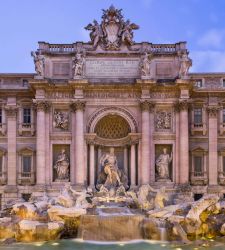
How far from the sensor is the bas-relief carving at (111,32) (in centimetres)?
3316

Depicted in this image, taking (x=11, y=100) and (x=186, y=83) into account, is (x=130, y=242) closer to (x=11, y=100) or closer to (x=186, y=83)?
(x=186, y=83)

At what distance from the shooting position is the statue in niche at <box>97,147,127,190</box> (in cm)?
3169

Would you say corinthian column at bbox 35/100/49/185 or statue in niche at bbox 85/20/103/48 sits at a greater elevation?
statue in niche at bbox 85/20/103/48

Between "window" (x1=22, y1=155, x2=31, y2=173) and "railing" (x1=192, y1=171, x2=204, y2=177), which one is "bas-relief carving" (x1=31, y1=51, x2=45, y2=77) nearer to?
"window" (x1=22, y1=155, x2=31, y2=173)

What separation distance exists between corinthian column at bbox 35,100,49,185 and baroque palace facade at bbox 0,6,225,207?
0.07m

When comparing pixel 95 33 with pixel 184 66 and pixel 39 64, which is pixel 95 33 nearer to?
pixel 39 64

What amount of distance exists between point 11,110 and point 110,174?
8464 mm

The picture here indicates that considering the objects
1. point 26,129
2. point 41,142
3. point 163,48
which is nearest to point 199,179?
point 163,48

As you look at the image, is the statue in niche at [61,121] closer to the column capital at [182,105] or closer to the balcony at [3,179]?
the balcony at [3,179]

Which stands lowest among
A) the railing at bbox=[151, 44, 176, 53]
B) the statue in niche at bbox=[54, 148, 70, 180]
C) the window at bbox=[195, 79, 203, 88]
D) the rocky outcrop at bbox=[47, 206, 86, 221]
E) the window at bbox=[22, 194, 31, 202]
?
the rocky outcrop at bbox=[47, 206, 86, 221]

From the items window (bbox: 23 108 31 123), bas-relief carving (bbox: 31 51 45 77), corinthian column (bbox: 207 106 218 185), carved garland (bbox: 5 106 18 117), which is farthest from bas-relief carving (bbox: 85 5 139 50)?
corinthian column (bbox: 207 106 218 185)

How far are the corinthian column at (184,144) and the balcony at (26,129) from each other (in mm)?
10378

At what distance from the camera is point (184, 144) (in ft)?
104

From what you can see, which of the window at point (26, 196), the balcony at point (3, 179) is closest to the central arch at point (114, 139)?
the window at point (26, 196)
